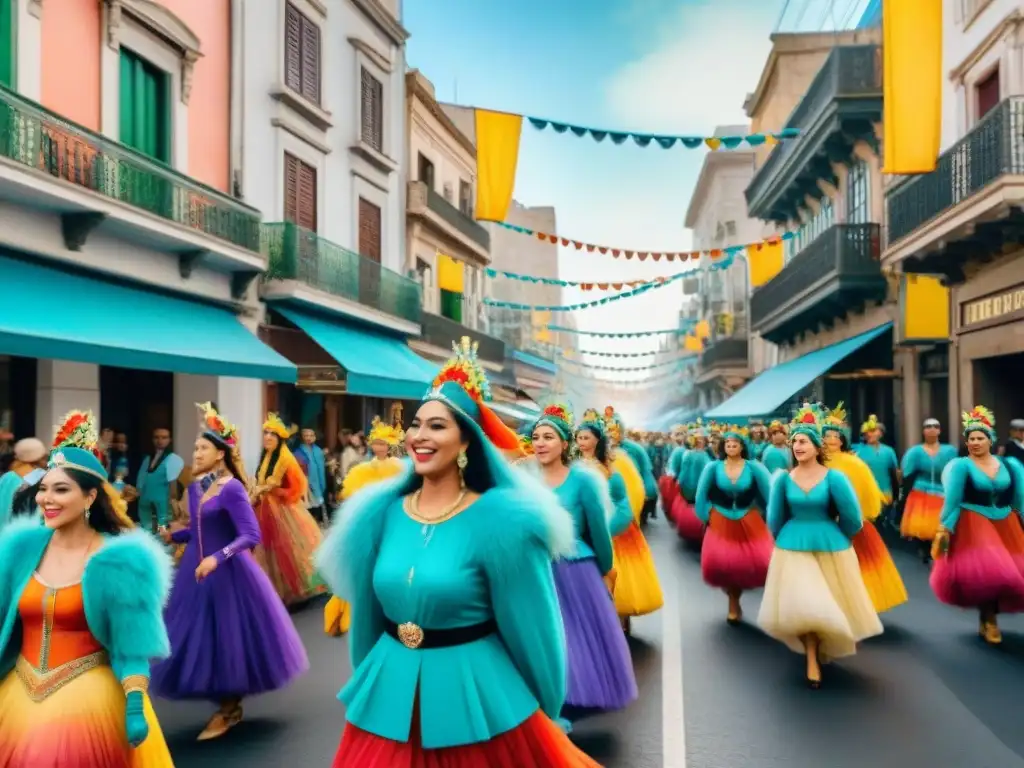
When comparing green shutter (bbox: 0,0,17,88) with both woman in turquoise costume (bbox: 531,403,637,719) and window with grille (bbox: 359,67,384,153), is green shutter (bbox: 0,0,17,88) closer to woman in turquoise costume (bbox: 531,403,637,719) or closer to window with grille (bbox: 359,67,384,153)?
woman in turquoise costume (bbox: 531,403,637,719)

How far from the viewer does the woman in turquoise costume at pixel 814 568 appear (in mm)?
7332

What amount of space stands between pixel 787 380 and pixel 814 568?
1734 centimetres

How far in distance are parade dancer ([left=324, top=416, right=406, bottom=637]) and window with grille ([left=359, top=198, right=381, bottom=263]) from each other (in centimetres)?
1219

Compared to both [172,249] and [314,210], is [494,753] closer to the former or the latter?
[172,249]

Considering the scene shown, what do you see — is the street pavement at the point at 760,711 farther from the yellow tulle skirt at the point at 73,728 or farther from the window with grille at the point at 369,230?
the window with grille at the point at 369,230

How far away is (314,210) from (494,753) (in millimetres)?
18498

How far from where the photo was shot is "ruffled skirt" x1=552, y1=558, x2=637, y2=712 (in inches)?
237

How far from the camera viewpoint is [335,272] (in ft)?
65.5

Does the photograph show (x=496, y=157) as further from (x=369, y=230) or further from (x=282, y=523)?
(x=369, y=230)

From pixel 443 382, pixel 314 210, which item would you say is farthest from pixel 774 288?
pixel 443 382

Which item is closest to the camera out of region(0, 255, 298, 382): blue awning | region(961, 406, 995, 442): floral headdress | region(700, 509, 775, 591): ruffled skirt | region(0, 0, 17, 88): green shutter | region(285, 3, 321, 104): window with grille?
region(961, 406, 995, 442): floral headdress

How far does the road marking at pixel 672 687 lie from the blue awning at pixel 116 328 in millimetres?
6779

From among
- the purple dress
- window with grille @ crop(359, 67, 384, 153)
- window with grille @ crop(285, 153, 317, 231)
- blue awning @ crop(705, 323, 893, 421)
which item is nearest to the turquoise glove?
the purple dress

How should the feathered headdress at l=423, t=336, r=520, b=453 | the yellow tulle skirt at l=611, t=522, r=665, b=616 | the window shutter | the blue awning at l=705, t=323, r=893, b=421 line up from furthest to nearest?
the blue awning at l=705, t=323, r=893, b=421, the window shutter, the yellow tulle skirt at l=611, t=522, r=665, b=616, the feathered headdress at l=423, t=336, r=520, b=453
